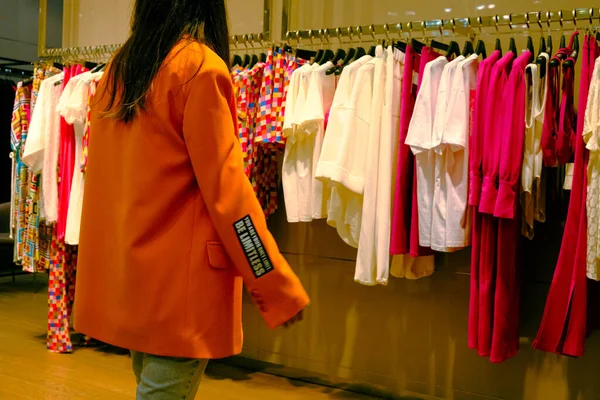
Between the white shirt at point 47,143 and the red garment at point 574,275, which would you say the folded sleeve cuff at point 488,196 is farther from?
the white shirt at point 47,143

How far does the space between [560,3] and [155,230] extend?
2.18m

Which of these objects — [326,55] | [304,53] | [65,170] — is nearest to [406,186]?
[326,55]

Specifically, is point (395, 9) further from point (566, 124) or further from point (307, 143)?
point (566, 124)

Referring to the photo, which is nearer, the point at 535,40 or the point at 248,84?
the point at 535,40

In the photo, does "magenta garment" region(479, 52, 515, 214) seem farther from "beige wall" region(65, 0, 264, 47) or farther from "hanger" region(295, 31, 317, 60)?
"beige wall" region(65, 0, 264, 47)

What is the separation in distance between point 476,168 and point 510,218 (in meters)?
0.22

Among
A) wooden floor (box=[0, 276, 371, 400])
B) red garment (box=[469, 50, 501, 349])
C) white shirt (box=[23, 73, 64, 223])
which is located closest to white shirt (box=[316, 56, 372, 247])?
red garment (box=[469, 50, 501, 349])

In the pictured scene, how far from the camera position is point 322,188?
288 cm

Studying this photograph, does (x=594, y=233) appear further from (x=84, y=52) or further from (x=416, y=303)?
(x=84, y=52)

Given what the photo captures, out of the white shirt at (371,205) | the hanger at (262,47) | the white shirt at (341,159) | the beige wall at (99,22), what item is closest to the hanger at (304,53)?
the hanger at (262,47)

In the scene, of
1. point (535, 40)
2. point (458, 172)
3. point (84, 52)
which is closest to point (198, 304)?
point (458, 172)

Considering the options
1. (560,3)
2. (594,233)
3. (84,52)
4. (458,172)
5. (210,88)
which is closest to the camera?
(210,88)

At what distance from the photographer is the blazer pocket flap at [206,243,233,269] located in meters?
1.36

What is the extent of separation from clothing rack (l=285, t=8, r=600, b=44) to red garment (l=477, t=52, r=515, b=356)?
0.22 m
